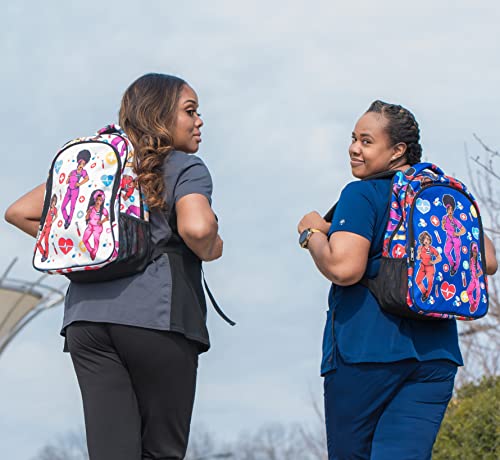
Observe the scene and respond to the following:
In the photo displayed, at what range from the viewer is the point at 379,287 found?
Answer: 3.83 metres

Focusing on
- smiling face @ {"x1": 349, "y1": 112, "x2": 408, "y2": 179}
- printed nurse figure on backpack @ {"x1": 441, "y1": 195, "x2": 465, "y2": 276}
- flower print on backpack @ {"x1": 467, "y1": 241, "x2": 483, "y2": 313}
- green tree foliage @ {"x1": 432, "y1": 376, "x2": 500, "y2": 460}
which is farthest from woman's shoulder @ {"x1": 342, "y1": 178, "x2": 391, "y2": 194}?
green tree foliage @ {"x1": 432, "y1": 376, "x2": 500, "y2": 460}

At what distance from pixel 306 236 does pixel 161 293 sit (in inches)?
27.4

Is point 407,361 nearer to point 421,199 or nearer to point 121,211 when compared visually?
point 421,199

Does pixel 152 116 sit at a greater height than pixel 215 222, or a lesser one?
greater

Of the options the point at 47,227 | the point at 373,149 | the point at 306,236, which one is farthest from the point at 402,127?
the point at 47,227

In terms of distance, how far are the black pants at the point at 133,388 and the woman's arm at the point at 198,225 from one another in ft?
1.04

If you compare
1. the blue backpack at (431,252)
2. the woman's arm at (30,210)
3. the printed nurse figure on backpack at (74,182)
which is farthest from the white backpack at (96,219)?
the blue backpack at (431,252)

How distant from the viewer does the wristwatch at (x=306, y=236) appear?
405 cm

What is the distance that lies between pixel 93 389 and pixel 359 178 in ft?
4.46

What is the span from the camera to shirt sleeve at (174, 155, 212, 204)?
373 centimetres

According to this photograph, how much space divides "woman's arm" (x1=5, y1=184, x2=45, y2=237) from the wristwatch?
3.35ft

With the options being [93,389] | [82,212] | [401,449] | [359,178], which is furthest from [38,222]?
[401,449]

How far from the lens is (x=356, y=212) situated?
3887 millimetres

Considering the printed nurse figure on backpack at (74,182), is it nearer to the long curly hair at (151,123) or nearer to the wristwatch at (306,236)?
the long curly hair at (151,123)
